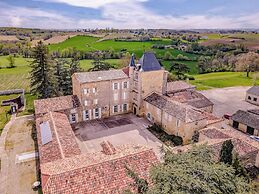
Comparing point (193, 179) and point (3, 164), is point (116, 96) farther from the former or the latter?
point (193, 179)

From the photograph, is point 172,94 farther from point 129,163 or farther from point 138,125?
point 129,163

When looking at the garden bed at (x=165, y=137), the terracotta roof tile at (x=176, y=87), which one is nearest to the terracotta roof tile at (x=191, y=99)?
the terracotta roof tile at (x=176, y=87)

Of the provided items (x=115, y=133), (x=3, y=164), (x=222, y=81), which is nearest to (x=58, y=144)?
(x=3, y=164)

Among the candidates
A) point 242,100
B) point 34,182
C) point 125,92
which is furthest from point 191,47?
point 34,182

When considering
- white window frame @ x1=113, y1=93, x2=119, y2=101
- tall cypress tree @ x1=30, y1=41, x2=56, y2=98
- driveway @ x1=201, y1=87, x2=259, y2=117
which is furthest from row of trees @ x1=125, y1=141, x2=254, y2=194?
tall cypress tree @ x1=30, y1=41, x2=56, y2=98

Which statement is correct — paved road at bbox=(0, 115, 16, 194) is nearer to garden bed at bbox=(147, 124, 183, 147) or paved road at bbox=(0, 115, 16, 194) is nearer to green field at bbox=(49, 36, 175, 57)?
garden bed at bbox=(147, 124, 183, 147)
